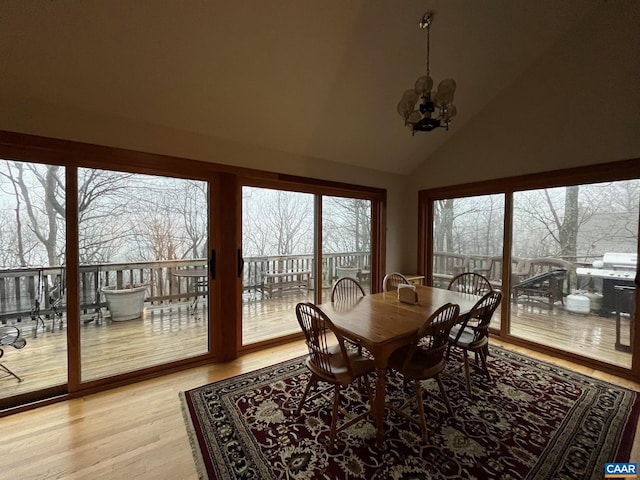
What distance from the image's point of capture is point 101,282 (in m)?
2.51

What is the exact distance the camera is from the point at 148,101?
234 cm

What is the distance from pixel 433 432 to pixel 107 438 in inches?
89.2

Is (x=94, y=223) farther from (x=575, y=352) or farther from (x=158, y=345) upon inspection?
(x=575, y=352)

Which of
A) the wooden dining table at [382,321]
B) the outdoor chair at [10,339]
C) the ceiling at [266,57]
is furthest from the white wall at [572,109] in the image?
the outdoor chair at [10,339]

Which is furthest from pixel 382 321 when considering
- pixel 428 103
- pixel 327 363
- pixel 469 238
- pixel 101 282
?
pixel 469 238

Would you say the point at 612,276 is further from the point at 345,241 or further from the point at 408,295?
the point at 345,241

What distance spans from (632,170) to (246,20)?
3779 mm

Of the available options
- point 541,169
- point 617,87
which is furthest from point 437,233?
point 617,87

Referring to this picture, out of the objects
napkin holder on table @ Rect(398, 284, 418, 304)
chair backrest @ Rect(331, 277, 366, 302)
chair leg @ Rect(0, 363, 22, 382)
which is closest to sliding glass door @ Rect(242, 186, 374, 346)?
chair backrest @ Rect(331, 277, 366, 302)

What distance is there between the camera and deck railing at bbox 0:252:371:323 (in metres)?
2.20

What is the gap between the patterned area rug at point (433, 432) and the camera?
157 cm

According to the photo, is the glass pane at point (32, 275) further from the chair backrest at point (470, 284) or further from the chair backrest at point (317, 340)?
the chair backrest at point (470, 284)

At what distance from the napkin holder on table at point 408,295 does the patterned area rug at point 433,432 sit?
0.76 metres

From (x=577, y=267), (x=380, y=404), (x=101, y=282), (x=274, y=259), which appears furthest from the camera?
(x=274, y=259)
